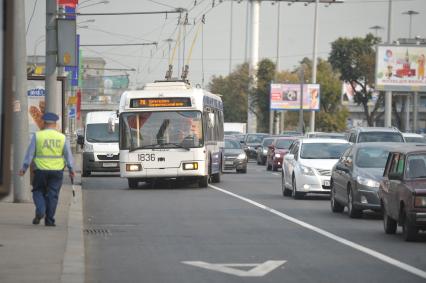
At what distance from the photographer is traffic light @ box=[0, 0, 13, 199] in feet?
12.4

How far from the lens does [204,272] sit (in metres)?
10.8

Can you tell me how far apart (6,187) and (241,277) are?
6849 millimetres

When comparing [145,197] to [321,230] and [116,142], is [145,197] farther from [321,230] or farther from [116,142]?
[116,142]

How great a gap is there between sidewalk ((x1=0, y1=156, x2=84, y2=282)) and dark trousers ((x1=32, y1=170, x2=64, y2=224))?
Answer: 0.31m

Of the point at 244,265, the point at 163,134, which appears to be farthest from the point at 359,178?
the point at 163,134

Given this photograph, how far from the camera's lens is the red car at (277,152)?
152ft

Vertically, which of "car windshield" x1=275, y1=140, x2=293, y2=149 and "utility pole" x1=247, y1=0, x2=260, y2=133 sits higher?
"utility pole" x1=247, y1=0, x2=260, y2=133

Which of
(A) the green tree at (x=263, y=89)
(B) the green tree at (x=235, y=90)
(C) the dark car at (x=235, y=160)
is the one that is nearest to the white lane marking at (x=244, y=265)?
(C) the dark car at (x=235, y=160)

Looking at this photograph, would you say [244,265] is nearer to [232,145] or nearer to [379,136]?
[379,136]

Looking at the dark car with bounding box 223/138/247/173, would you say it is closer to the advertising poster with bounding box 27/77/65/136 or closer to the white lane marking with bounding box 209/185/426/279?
the advertising poster with bounding box 27/77/65/136

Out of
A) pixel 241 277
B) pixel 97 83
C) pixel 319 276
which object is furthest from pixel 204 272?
pixel 97 83

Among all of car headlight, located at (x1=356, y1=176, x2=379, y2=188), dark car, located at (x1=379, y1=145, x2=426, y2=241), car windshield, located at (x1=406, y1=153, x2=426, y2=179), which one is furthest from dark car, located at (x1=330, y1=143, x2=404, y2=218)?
car windshield, located at (x1=406, y1=153, x2=426, y2=179)

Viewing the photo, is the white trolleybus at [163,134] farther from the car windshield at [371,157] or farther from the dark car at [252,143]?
the dark car at [252,143]

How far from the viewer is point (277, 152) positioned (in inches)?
1833
